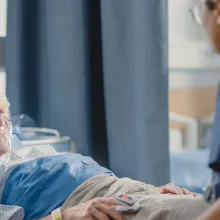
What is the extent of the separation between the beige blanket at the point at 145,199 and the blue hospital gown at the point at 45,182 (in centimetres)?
5

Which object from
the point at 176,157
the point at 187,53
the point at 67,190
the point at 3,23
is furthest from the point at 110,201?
the point at 187,53

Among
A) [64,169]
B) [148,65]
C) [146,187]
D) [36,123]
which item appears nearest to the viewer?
[146,187]

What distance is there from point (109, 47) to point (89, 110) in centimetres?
33

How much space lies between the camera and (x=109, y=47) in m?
2.23

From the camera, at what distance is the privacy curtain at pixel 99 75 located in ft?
7.13

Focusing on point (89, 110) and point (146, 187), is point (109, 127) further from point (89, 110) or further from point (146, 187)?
point (146, 187)

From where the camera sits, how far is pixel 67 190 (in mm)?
1453

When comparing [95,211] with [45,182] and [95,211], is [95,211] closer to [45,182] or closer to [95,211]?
[95,211]

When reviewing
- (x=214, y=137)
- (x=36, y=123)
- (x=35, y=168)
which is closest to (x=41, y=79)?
(x=36, y=123)

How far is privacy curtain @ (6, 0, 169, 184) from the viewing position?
2172 mm

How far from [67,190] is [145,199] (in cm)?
32

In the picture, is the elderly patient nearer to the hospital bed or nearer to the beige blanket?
the beige blanket

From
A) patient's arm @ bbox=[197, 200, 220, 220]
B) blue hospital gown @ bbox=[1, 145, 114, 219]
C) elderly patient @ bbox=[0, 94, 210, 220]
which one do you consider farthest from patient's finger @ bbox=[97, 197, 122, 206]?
patient's arm @ bbox=[197, 200, 220, 220]

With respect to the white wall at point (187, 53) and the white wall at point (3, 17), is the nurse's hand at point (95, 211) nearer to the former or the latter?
the white wall at point (3, 17)
